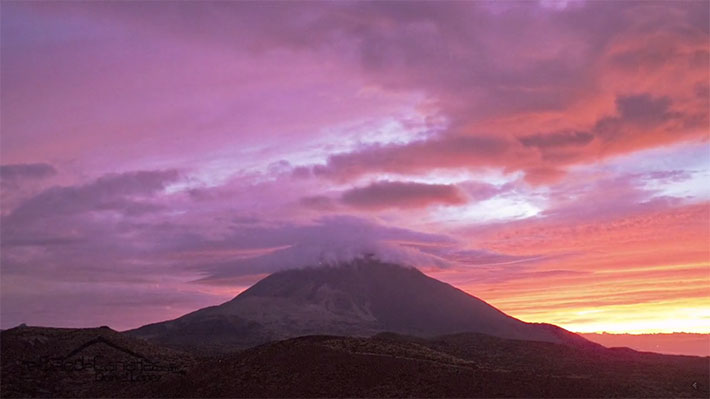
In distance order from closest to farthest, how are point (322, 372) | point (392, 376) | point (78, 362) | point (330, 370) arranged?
point (392, 376)
point (322, 372)
point (330, 370)
point (78, 362)

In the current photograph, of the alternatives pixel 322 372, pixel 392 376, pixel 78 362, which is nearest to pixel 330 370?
pixel 322 372

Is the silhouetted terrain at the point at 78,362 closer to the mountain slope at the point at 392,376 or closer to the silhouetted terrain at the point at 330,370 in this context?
the silhouetted terrain at the point at 330,370

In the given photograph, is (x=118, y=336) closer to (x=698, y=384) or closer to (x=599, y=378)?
(x=599, y=378)

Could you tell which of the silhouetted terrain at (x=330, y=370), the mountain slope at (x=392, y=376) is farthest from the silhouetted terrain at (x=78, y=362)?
the mountain slope at (x=392, y=376)

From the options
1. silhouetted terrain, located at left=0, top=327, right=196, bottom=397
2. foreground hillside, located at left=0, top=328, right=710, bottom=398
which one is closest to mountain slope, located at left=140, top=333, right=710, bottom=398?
foreground hillside, located at left=0, top=328, right=710, bottom=398

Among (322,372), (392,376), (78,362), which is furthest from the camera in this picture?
(78,362)

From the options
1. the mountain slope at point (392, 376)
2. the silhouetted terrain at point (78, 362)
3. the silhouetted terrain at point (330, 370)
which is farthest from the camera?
the silhouetted terrain at point (78, 362)

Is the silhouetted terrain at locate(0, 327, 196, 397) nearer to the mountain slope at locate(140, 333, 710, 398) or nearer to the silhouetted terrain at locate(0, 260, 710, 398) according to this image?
the silhouetted terrain at locate(0, 260, 710, 398)

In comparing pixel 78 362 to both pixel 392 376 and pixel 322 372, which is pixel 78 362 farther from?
pixel 392 376

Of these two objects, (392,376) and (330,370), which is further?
(330,370)

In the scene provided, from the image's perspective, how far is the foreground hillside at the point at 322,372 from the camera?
43.4 m

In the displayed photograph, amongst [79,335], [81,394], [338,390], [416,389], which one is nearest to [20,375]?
[81,394]

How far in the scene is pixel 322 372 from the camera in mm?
46406

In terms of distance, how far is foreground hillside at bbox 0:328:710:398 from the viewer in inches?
1708
